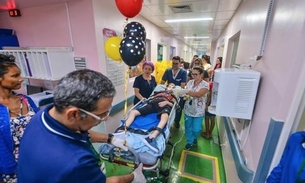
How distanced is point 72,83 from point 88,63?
1899 millimetres

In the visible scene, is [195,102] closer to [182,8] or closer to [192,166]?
[192,166]

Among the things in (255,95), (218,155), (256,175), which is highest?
(255,95)

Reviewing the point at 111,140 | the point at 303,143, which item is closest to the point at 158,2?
the point at 111,140

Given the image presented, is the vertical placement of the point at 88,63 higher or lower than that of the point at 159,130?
higher

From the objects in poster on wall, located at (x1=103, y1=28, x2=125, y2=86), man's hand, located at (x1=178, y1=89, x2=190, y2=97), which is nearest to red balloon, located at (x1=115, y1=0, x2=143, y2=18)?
poster on wall, located at (x1=103, y1=28, x2=125, y2=86)

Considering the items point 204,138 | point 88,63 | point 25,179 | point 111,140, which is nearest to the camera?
point 25,179

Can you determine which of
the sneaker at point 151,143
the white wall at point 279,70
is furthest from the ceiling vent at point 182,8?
the sneaker at point 151,143

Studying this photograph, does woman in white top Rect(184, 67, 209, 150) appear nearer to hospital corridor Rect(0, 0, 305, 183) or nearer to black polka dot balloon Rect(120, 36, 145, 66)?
hospital corridor Rect(0, 0, 305, 183)

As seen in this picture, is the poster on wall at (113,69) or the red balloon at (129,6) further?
the poster on wall at (113,69)

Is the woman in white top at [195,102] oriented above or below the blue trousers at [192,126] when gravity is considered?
above

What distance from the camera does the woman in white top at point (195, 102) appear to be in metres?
2.35

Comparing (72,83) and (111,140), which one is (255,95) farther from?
(72,83)

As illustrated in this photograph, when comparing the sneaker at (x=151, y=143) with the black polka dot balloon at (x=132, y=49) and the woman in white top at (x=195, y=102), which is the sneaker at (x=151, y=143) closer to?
the black polka dot balloon at (x=132, y=49)

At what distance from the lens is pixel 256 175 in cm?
119
